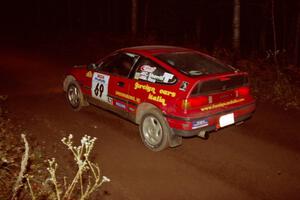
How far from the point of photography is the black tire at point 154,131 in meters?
5.67

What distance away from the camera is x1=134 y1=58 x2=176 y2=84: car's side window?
221 inches

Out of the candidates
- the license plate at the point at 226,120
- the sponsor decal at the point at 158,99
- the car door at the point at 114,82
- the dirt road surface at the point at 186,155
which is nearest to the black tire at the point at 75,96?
the dirt road surface at the point at 186,155

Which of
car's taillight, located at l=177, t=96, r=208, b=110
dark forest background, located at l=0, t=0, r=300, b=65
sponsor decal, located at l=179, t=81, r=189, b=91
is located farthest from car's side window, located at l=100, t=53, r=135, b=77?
dark forest background, located at l=0, t=0, r=300, b=65

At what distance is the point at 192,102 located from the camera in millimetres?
5281

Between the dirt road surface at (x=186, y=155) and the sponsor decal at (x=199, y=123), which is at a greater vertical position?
the sponsor decal at (x=199, y=123)

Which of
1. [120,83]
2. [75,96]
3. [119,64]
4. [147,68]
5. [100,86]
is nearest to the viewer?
[147,68]

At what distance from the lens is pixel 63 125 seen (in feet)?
23.4

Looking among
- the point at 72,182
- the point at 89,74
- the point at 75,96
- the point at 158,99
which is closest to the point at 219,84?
the point at 158,99

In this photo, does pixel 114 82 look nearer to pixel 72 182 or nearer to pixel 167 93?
pixel 167 93

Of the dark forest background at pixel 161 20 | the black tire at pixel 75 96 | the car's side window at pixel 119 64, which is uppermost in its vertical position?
the dark forest background at pixel 161 20

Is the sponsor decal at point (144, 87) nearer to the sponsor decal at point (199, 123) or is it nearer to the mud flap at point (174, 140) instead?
the mud flap at point (174, 140)

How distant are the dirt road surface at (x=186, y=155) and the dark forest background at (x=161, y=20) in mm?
8483

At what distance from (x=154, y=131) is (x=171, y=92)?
869mm

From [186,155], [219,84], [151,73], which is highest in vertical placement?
[151,73]
